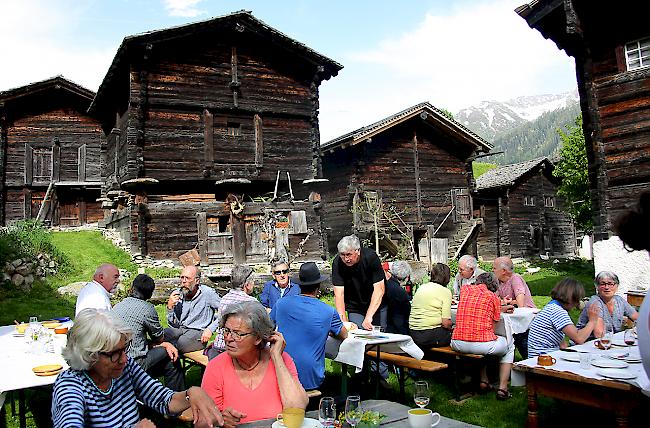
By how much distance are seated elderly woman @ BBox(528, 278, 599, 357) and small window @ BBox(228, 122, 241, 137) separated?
1530 centimetres

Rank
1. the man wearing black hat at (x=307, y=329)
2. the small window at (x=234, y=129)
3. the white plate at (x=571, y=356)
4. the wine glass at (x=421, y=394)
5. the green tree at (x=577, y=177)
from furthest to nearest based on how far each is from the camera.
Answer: the green tree at (x=577, y=177)
the small window at (x=234, y=129)
the man wearing black hat at (x=307, y=329)
the white plate at (x=571, y=356)
the wine glass at (x=421, y=394)

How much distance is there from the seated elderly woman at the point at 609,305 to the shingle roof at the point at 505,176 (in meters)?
23.0

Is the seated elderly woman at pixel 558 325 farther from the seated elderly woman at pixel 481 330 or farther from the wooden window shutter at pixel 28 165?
the wooden window shutter at pixel 28 165

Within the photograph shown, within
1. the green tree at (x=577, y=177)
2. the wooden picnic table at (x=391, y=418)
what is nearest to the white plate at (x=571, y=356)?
the wooden picnic table at (x=391, y=418)

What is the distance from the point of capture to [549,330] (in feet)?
18.7

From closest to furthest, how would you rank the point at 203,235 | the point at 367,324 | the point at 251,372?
the point at 251,372 → the point at 367,324 → the point at 203,235

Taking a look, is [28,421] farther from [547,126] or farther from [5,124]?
[547,126]

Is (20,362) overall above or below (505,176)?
below

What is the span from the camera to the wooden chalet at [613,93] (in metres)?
11.1

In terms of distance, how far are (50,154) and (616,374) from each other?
87.6ft

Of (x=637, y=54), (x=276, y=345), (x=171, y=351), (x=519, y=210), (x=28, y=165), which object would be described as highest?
(x=28, y=165)

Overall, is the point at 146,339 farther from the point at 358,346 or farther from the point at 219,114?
the point at 219,114

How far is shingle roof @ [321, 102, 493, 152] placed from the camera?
21.6m

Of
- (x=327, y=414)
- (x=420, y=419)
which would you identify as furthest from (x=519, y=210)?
(x=327, y=414)
